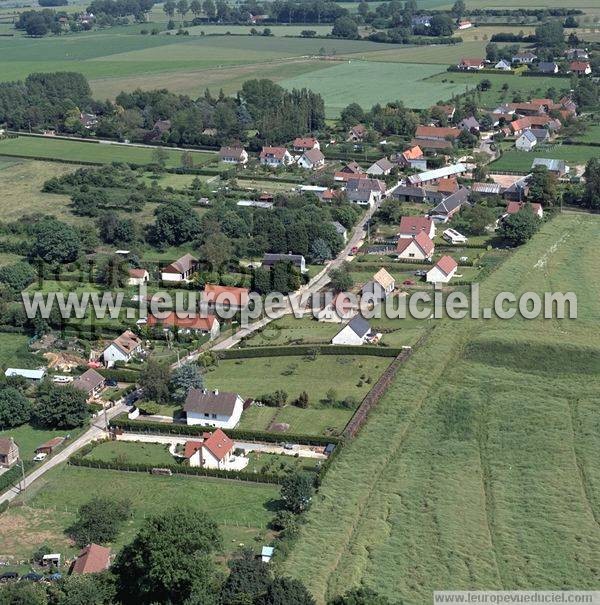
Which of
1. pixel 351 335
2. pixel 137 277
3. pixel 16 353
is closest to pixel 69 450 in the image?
pixel 16 353

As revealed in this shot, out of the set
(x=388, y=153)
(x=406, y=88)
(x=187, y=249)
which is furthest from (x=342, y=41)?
(x=187, y=249)

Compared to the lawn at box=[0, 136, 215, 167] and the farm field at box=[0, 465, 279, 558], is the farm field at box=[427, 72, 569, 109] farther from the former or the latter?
the farm field at box=[0, 465, 279, 558]

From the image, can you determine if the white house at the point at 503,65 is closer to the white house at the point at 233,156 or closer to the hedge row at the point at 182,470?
the white house at the point at 233,156

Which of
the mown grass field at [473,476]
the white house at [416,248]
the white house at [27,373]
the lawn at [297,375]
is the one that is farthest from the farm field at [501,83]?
the white house at [27,373]

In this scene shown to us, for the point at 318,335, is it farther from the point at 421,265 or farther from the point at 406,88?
the point at 406,88

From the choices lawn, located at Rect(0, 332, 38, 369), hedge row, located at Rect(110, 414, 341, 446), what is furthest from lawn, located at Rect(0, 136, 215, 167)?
hedge row, located at Rect(110, 414, 341, 446)

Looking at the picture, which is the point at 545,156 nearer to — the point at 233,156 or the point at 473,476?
the point at 233,156
